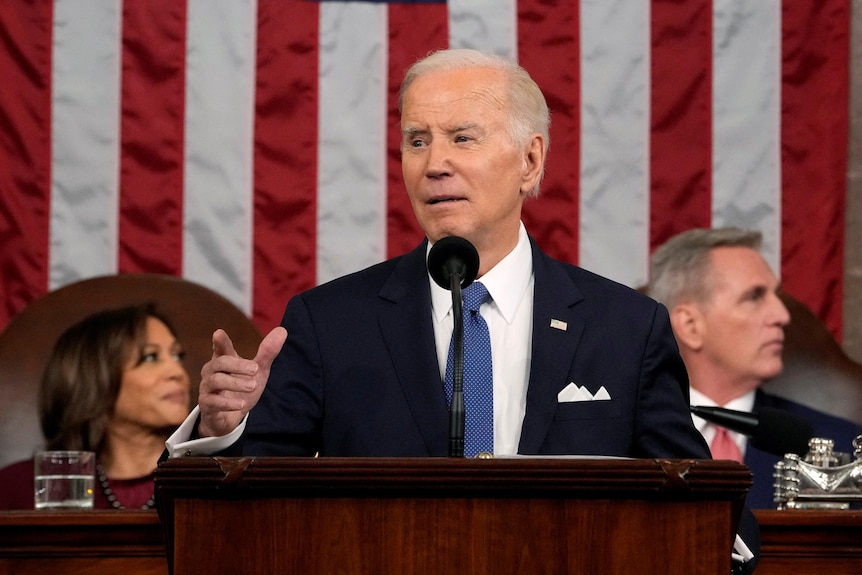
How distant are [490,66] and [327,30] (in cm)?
180

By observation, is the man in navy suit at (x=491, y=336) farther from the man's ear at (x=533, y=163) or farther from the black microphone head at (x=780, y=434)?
the black microphone head at (x=780, y=434)

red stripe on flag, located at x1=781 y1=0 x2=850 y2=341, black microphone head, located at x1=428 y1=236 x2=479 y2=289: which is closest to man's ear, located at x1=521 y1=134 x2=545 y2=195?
black microphone head, located at x1=428 y1=236 x2=479 y2=289

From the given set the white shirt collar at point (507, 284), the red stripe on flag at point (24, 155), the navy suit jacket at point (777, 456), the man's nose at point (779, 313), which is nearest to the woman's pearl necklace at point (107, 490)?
the red stripe on flag at point (24, 155)

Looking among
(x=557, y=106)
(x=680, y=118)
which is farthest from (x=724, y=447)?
(x=557, y=106)

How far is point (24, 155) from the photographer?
4473 mm

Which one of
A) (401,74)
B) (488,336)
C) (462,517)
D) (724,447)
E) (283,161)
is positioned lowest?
(462,517)

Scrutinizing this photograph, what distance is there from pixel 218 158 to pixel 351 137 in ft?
1.48

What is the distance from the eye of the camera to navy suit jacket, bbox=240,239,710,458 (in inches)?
103

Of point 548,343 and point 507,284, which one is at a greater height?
point 507,284

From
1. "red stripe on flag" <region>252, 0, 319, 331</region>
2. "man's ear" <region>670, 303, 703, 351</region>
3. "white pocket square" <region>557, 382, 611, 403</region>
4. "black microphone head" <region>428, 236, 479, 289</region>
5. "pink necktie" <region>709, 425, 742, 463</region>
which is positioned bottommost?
"pink necktie" <region>709, 425, 742, 463</region>

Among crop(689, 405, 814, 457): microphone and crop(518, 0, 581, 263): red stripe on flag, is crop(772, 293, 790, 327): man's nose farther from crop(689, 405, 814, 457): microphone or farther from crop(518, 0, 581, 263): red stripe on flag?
crop(689, 405, 814, 457): microphone

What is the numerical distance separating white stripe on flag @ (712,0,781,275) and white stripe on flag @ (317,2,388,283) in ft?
3.80

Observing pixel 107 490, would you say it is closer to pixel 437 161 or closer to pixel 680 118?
pixel 437 161

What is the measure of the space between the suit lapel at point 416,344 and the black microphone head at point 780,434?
36.4 inches
